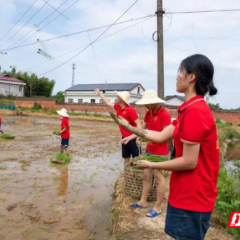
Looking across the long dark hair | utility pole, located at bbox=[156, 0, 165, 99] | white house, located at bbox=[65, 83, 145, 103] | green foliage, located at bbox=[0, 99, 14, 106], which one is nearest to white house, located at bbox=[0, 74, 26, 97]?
green foliage, located at bbox=[0, 99, 14, 106]

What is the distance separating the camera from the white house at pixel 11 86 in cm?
4784

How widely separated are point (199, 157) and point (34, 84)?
5353cm

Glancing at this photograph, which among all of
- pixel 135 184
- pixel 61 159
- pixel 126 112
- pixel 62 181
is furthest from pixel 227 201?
pixel 61 159

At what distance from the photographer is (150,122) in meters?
4.22

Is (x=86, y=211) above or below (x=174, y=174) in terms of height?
below

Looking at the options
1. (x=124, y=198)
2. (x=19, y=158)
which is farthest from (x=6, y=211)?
(x=19, y=158)

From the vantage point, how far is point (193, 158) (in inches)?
70.7

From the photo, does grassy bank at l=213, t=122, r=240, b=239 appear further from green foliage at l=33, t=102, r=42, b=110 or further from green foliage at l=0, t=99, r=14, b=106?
green foliage at l=0, t=99, r=14, b=106

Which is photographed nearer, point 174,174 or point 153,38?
point 174,174

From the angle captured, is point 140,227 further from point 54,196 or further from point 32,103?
point 32,103

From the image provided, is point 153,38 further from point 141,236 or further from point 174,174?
point 174,174

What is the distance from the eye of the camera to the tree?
5256 cm

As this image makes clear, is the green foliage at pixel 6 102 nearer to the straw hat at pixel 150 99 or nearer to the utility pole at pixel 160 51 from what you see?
the utility pole at pixel 160 51

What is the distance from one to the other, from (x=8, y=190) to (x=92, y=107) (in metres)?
30.8
